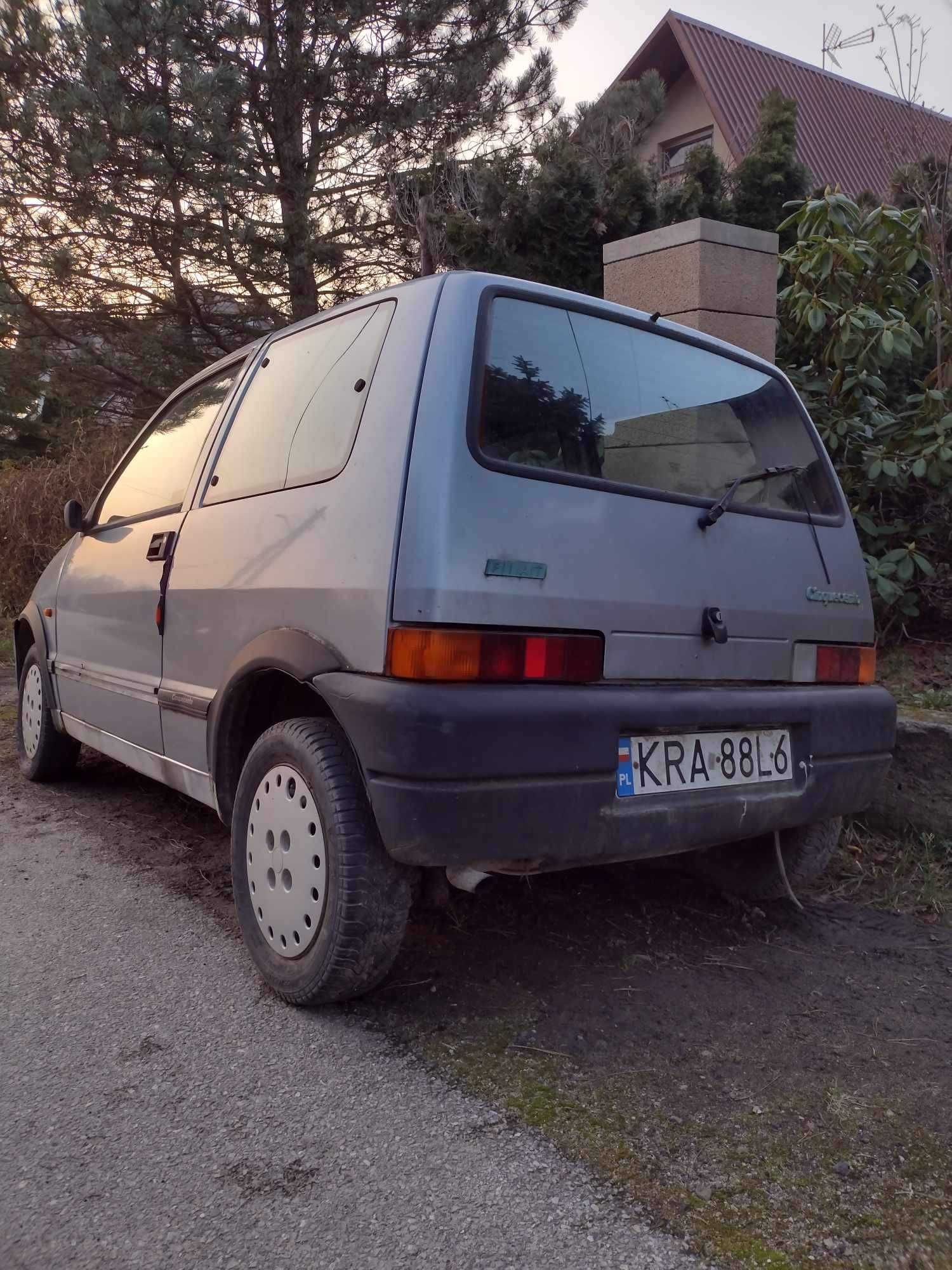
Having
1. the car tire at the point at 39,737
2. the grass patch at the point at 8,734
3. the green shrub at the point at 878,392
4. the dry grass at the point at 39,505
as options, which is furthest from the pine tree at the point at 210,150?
the car tire at the point at 39,737

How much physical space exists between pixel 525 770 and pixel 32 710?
3.41 m

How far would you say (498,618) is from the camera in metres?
2.33

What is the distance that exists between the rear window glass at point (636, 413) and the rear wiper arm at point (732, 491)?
0.01 metres

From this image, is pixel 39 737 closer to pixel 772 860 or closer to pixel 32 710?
pixel 32 710

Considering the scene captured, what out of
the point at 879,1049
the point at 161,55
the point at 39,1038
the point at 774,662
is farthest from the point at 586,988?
the point at 161,55

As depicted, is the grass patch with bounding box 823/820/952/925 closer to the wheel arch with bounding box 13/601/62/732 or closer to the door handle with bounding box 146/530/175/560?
the door handle with bounding box 146/530/175/560

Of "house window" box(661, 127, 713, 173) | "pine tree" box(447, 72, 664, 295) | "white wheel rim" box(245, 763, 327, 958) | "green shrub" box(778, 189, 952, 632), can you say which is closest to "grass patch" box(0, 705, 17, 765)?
"white wheel rim" box(245, 763, 327, 958)

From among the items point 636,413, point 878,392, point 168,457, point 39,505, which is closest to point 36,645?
point 168,457

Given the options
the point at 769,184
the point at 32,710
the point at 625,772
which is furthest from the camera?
the point at 769,184

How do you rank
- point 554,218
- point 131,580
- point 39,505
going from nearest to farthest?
point 131,580 < point 554,218 < point 39,505

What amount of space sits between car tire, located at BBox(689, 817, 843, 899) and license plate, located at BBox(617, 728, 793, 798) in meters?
0.51

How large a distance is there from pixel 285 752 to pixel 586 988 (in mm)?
970

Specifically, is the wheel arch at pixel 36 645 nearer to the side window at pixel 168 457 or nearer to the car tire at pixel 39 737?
the car tire at pixel 39 737

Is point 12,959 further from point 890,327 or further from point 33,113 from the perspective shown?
point 33,113
